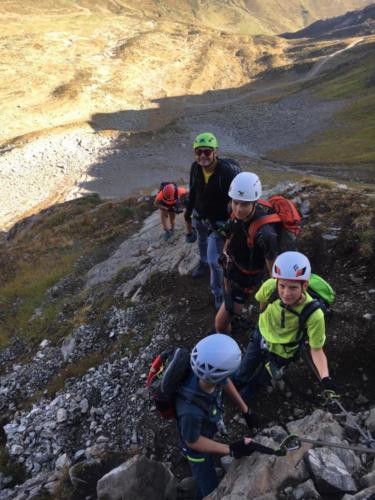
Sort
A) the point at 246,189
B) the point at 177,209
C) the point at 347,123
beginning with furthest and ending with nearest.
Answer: the point at 347,123, the point at 177,209, the point at 246,189

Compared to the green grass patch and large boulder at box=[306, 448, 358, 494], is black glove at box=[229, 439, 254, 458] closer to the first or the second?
large boulder at box=[306, 448, 358, 494]

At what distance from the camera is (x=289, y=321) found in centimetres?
594

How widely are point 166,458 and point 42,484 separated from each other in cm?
247

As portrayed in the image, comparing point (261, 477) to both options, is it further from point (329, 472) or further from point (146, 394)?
point (146, 394)

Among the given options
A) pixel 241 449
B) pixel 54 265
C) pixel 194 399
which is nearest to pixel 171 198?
pixel 54 265

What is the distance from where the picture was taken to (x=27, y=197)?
44.7 metres

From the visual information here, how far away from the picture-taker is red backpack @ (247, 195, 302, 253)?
6652mm

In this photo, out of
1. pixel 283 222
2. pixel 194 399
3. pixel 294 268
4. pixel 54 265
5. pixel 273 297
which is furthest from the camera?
pixel 54 265

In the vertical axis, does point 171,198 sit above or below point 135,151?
above

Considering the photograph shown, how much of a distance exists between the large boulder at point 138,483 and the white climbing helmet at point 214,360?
8.03ft

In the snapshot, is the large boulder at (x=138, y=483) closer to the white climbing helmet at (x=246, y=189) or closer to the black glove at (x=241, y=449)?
the black glove at (x=241, y=449)

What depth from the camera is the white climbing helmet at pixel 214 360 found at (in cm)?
493

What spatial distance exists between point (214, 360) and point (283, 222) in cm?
288

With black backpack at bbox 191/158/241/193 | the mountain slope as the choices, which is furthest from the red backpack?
the mountain slope
